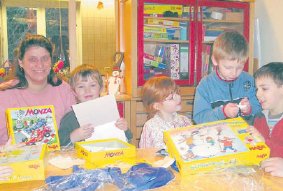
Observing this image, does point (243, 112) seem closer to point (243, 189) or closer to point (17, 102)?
point (243, 189)

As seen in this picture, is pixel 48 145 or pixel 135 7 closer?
pixel 48 145

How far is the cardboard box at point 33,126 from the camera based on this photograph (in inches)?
49.2

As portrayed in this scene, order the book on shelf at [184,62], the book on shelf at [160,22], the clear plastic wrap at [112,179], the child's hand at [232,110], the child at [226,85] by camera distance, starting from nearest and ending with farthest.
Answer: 1. the clear plastic wrap at [112,179]
2. the child's hand at [232,110]
3. the child at [226,85]
4. the book on shelf at [160,22]
5. the book on shelf at [184,62]

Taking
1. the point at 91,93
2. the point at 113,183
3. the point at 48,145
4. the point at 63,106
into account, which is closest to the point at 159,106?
the point at 91,93

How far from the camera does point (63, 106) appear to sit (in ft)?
5.97

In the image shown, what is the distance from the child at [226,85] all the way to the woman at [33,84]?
0.78m

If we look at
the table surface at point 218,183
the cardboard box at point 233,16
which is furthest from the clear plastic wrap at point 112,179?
the cardboard box at point 233,16

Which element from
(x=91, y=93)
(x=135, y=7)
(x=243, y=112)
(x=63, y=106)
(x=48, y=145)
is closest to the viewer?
(x=48, y=145)

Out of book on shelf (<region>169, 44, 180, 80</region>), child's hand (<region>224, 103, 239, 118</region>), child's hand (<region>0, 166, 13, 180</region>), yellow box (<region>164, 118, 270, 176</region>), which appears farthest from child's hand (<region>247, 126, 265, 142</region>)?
book on shelf (<region>169, 44, 180, 80</region>)

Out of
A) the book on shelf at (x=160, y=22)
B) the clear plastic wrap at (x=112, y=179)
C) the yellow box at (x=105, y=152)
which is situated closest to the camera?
the clear plastic wrap at (x=112, y=179)

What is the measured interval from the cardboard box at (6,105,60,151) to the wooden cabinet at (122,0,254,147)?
1504 mm

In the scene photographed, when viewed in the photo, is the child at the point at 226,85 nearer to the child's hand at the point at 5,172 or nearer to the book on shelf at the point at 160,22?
the child's hand at the point at 5,172

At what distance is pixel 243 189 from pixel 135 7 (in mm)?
2137

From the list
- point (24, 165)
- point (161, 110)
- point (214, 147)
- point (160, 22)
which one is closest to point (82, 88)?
point (161, 110)
